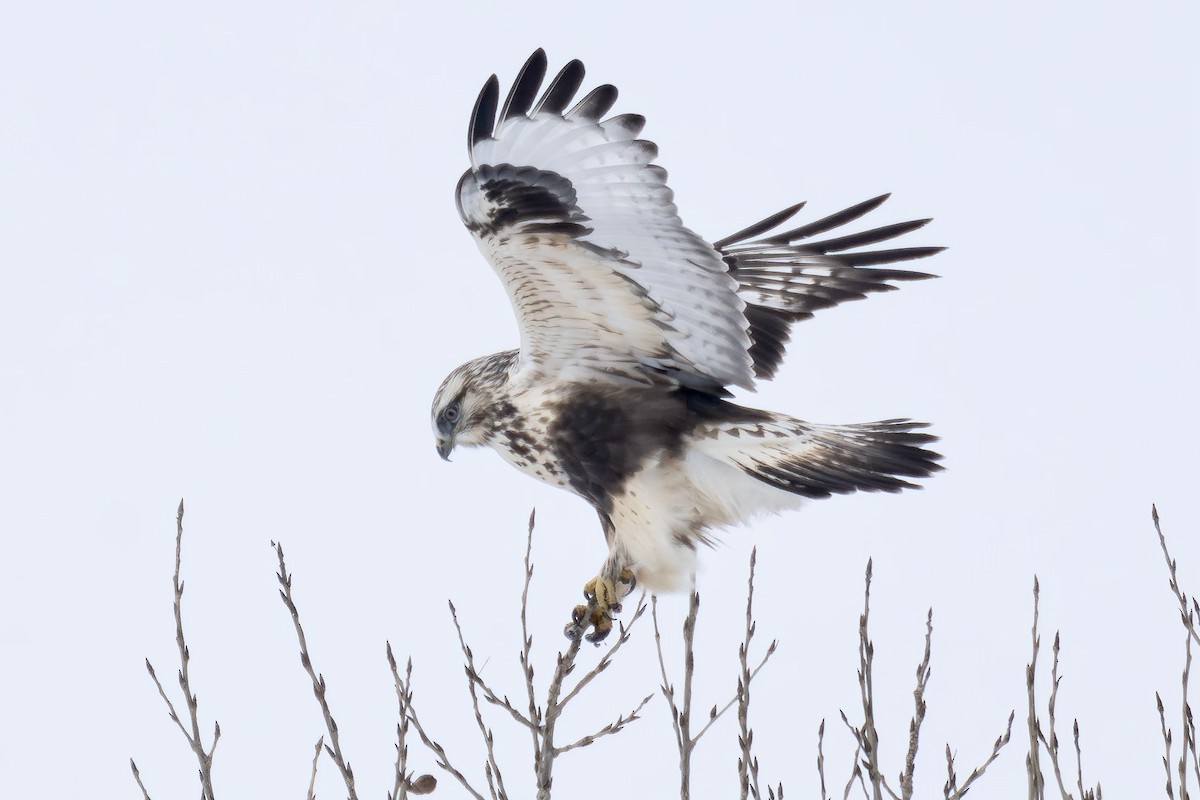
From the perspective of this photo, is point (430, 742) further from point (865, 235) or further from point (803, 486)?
point (865, 235)

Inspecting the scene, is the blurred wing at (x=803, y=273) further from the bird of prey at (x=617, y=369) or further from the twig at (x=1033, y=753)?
the twig at (x=1033, y=753)

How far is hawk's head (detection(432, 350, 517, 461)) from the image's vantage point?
515 centimetres

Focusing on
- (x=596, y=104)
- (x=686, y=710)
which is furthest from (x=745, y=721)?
(x=596, y=104)

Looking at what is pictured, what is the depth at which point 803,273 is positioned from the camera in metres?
6.11

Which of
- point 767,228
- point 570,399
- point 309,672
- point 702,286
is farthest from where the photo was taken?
point 767,228

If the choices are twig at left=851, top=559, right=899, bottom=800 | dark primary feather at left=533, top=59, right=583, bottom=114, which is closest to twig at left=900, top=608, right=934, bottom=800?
twig at left=851, top=559, right=899, bottom=800

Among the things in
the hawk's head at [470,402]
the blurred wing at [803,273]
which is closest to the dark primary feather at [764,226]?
the blurred wing at [803,273]

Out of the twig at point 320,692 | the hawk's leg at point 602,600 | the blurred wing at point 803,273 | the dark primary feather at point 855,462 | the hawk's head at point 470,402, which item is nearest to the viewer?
the twig at point 320,692

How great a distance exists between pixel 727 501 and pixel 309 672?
2.29 meters

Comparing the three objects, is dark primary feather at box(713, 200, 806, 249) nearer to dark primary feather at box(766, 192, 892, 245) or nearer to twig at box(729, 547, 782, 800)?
dark primary feather at box(766, 192, 892, 245)

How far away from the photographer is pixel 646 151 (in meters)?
4.29

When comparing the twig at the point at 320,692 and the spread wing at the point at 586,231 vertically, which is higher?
the spread wing at the point at 586,231

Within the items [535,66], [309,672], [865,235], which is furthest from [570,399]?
[309,672]

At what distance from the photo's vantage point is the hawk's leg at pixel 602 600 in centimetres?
495
